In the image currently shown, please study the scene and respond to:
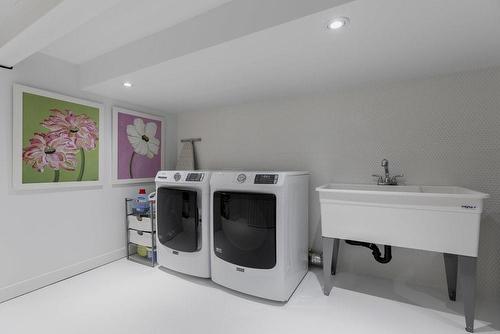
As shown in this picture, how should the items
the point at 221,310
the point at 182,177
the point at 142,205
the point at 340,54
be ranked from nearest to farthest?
the point at 340,54, the point at 221,310, the point at 182,177, the point at 142,205

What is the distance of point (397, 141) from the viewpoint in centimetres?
199

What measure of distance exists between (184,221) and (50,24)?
162 cm

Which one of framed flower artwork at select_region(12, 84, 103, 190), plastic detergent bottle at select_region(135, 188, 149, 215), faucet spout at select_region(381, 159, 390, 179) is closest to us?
framed flower artwork at select_region(12, 84, 103, 190)

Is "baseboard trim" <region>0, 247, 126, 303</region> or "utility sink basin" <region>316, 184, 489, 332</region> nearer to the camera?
"utility sink basin" <region>316, 184, 489, 332</region>

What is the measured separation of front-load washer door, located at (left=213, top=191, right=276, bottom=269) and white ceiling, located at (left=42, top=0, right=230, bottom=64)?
4.23 feet

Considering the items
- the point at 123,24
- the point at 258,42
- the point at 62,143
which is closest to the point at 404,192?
the point at 258,42

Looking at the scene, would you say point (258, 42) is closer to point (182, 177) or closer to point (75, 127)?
point (182, 177)

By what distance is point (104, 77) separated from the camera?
194cm

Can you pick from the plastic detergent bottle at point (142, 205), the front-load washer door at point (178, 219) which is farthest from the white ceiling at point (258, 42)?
the plastic detergent bottle at point (142, 205)

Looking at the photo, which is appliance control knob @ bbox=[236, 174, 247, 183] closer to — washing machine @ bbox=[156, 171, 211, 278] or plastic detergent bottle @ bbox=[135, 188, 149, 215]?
washing machine @ bbox=[156, 171, 211, 278]

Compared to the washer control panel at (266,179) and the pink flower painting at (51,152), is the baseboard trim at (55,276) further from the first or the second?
the washer control panel at (266,179)

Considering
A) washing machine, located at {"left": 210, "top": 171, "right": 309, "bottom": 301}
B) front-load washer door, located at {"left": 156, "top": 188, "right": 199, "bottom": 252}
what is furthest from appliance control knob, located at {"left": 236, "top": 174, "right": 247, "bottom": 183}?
front-load washer door, located at {"left": 156, "top": 188, "right": 199, "bottom": 252}

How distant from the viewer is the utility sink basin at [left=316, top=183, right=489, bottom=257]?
139 centimetres

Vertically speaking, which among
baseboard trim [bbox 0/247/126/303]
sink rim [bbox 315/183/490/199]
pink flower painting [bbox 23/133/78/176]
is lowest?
baseboard trim [bbox 0/247/126/303]
